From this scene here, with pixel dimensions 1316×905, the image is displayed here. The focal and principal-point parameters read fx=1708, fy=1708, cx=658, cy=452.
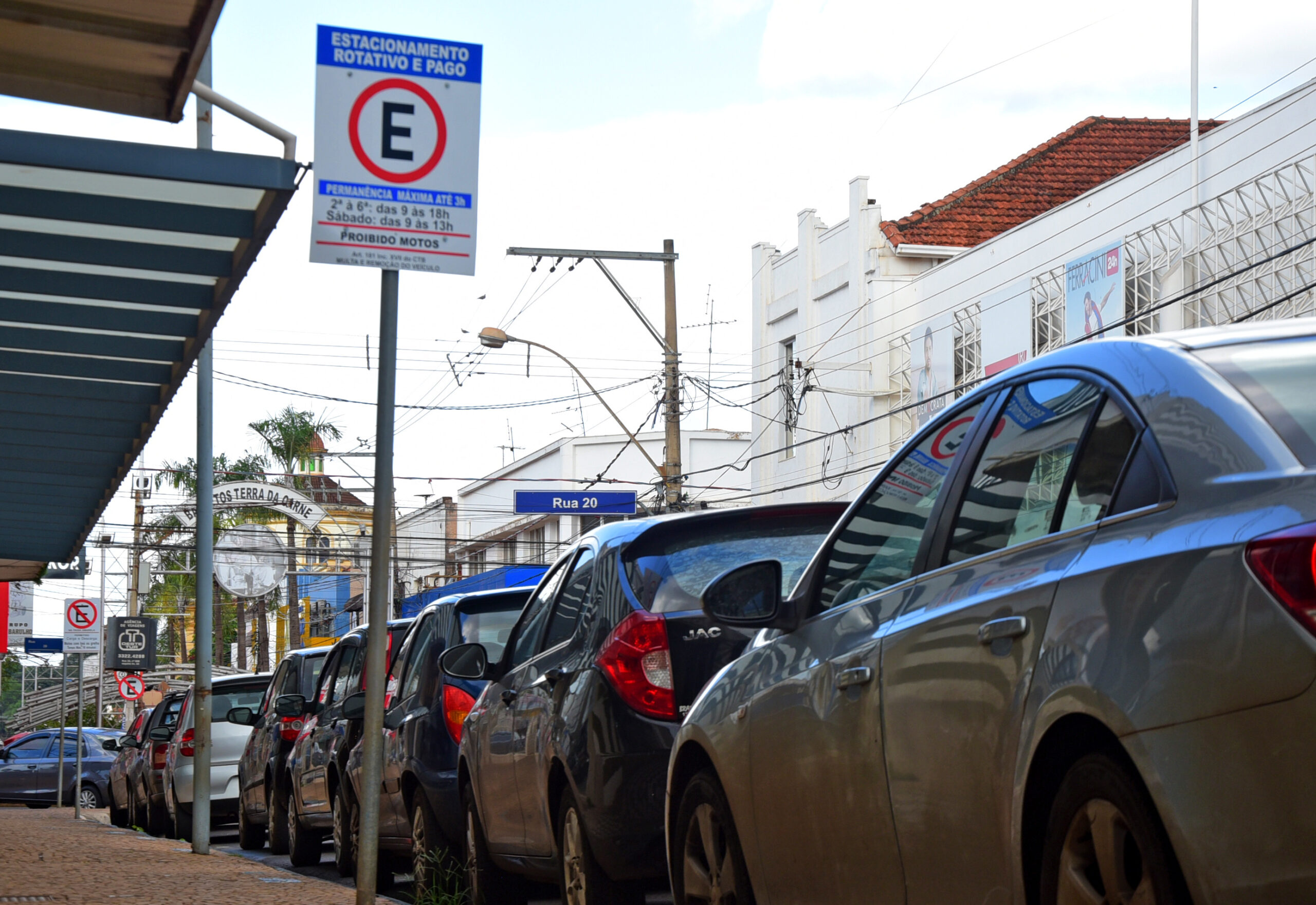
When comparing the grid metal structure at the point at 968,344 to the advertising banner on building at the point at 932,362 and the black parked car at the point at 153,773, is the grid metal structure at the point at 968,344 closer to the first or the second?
the advertising banner on building at the point at 932,362

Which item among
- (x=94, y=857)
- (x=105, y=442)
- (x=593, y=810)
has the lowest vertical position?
(x=94, y=857)

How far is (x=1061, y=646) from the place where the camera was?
324 cm

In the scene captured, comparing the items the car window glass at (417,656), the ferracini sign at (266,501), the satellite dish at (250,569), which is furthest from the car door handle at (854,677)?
the ferracini sign at (266,501)

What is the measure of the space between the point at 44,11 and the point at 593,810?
12.7 ft

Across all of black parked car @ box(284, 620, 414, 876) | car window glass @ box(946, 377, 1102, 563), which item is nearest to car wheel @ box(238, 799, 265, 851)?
black parked car @ box(284, 620, 414, 876)

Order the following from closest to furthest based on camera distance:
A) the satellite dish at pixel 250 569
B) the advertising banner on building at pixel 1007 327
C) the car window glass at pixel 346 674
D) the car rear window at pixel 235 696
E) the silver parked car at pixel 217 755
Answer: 1. the car window glass at pixel 346 674
2. the silver parked car at pixel 217 755
3. the car rear window at pixel 235 696
4. the advertising banner on building at pixel 1007 327
5. the satellite dish at pixel 250 569

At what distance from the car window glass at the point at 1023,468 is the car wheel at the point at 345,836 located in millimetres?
8167

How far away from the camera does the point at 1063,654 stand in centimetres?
323

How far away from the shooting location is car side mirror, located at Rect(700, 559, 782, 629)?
16.1 feet

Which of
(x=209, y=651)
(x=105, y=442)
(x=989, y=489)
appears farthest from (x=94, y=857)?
(x=989, y=489)

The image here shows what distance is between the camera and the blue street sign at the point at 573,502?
1347 inches

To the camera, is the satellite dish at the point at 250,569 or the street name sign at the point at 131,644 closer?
the street name sign at the point at 131,644

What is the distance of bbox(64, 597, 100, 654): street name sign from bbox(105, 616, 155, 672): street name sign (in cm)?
92

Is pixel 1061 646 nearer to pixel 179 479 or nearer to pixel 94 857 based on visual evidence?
pixel 94 857
